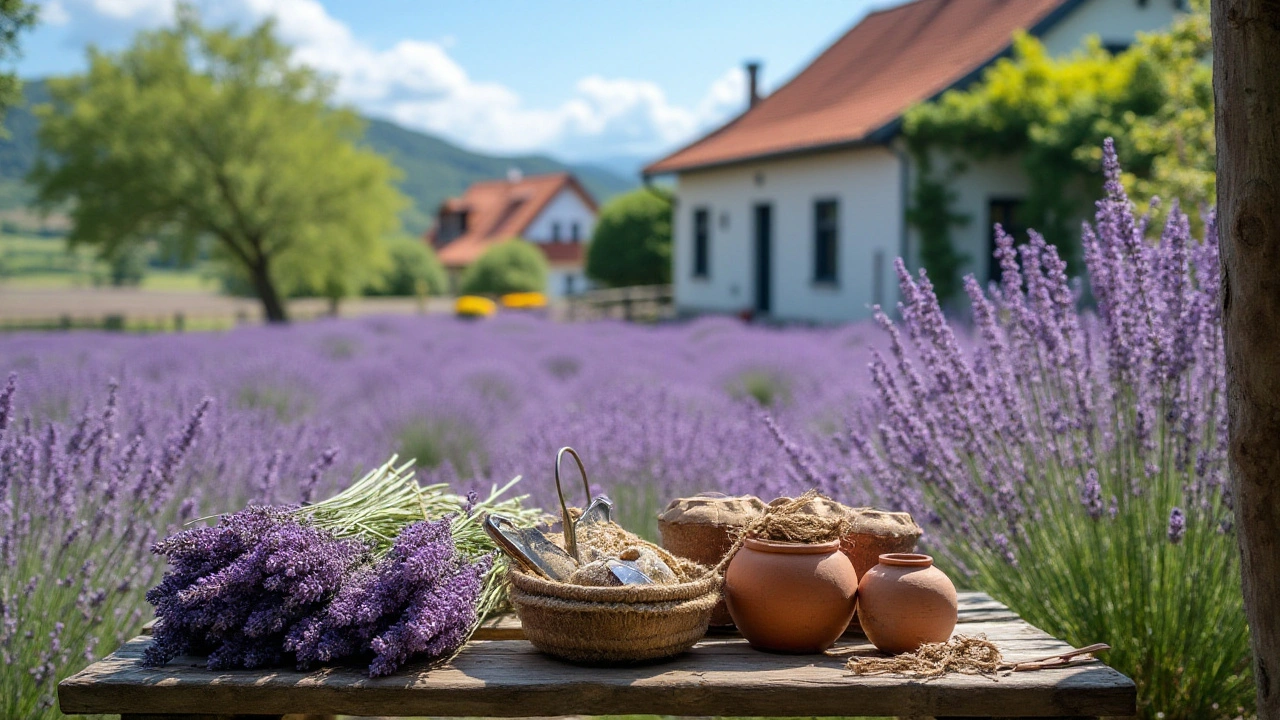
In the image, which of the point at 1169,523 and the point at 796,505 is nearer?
the point at 796,505

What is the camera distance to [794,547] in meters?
2.12

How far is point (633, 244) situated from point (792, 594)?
2990 centimetres

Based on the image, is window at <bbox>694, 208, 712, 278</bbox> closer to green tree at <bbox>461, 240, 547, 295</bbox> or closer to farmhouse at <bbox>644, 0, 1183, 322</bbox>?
farmhouse at <bbox>644, 0, 1183, 322</bbox>

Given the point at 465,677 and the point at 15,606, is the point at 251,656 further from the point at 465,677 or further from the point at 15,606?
the point at 15,606

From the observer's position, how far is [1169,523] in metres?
2.64

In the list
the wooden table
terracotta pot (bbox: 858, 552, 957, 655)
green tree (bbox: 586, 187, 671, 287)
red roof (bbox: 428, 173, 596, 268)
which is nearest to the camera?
the wooden table

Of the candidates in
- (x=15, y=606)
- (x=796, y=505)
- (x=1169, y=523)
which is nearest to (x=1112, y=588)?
(x=1169, y=523)

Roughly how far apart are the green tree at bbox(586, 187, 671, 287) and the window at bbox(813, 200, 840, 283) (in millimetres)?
14885

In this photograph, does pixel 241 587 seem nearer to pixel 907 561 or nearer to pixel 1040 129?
pixel 907 561

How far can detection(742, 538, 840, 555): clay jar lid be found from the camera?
2119 mm

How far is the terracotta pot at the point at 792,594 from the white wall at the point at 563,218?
47.0 metres

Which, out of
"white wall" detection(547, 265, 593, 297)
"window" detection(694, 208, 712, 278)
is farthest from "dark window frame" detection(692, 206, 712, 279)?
"white wall" detection(547, 265, 593, 297)

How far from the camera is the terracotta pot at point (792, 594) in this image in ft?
6.84

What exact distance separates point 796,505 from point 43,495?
6.96 ft
